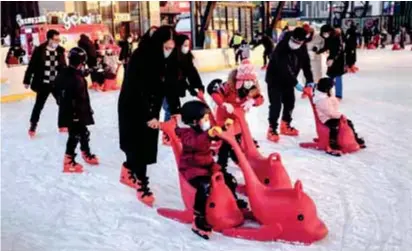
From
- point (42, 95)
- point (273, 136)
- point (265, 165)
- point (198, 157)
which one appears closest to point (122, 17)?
point (42, 95)

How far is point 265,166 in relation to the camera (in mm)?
3184

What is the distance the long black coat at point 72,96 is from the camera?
3844 millimetres

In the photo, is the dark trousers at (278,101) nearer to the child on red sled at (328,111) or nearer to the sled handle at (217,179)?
the child on red sled at (328,111)

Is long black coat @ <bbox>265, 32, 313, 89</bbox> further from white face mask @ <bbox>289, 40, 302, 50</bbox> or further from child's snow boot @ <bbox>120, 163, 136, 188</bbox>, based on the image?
child's snow boot @ <bbox>120, 163, 136, 188</bbox>

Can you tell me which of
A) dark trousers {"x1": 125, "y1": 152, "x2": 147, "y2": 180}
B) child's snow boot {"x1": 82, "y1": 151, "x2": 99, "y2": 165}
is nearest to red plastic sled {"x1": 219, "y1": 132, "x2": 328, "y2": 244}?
dark trousers {"x1": 125, "y1": 152, "x2": 147, "y2": 180}

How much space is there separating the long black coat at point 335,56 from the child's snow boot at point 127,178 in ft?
13.4

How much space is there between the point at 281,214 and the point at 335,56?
487cm

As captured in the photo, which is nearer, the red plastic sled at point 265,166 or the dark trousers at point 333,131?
the red plastic sled at point 265,166

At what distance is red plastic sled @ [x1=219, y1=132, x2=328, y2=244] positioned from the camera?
2.53 metres

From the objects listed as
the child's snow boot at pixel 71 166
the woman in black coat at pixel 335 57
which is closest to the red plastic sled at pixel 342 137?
the child's snow boot at pixel 71 166

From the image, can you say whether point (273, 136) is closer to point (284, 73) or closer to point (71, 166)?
point (284, 73)

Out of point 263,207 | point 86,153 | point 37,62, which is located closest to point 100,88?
point 37,62

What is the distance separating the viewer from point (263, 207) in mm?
2619

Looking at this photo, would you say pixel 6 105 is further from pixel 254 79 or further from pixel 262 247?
pixel 262 247
